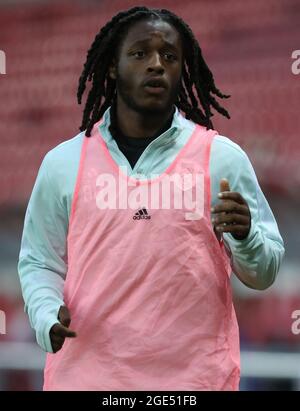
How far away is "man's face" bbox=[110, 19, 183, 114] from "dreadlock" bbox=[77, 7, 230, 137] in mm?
24

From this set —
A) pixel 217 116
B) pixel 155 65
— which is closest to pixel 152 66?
pixel 155 65

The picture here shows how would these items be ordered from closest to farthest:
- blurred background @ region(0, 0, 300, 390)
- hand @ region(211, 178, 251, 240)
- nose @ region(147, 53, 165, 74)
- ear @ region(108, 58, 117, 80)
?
hand @ region(211, 178, 251, 240), nose @ region(147, 53, 165, 74), ear @ region(108, 58, 117, 80), blurred background @ region(0, 0, 300, 390)

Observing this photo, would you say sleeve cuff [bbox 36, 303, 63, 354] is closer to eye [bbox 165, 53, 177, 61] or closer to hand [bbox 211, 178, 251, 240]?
hand [bbox 211, 178, 251, 240]

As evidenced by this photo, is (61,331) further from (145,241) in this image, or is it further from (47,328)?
(145,241)

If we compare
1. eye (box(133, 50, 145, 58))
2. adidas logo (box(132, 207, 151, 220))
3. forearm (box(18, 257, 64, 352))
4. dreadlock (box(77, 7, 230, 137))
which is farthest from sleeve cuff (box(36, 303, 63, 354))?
eye (box(133, 50, 145, 58))

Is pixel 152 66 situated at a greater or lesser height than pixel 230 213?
greater

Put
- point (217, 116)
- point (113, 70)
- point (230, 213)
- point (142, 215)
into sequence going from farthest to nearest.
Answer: point (217, 116), point (113, 70), point (142, 215), point (230, 213)

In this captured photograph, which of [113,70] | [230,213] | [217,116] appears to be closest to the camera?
[230,213]

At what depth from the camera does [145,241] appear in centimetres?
137

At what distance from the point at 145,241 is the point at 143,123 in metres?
0.21

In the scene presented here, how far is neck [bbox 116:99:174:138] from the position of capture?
1472mm

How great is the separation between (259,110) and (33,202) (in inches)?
51.7

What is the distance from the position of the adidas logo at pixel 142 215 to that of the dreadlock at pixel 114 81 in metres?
0.18

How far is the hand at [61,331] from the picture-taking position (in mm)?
1335
